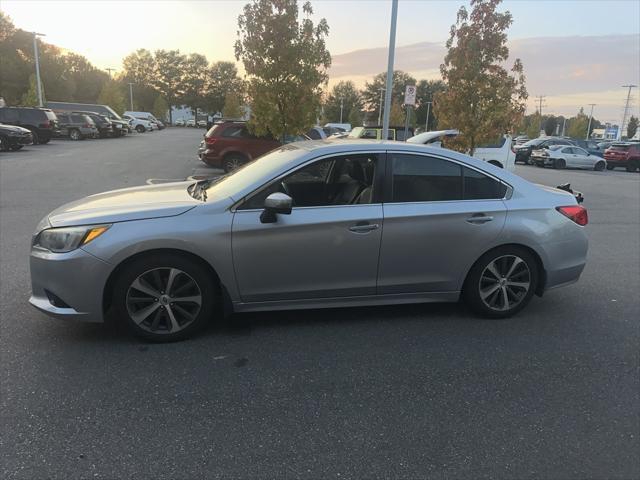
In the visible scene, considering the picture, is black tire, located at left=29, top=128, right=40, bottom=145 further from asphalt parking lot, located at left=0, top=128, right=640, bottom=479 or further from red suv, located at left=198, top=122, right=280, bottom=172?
asphalt parking lot, located at left=0, top=128, right=640, bottom=479

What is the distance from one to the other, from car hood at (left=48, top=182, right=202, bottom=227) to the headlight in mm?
50

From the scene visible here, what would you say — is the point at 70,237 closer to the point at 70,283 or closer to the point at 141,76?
the point at 70,283

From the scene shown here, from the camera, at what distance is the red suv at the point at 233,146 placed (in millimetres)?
14727

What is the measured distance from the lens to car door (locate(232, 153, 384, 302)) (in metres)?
3.77

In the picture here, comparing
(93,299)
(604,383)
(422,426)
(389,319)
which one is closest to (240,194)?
(93,299)

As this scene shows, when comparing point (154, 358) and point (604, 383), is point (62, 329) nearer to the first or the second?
point (154, 358)

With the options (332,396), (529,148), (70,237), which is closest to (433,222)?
(332,396)

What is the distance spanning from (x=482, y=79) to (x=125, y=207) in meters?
10.5

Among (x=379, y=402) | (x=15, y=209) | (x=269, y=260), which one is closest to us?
(x=379, y=402)

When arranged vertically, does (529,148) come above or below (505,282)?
above

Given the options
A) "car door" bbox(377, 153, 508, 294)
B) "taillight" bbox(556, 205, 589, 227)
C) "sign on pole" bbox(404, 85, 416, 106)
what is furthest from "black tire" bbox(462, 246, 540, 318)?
"sign on pole" bbox(404, 85, 416, 106)

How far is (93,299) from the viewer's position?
3574mm

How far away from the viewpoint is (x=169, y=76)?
A: 9869 cm

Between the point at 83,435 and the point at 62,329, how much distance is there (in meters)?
1.53
